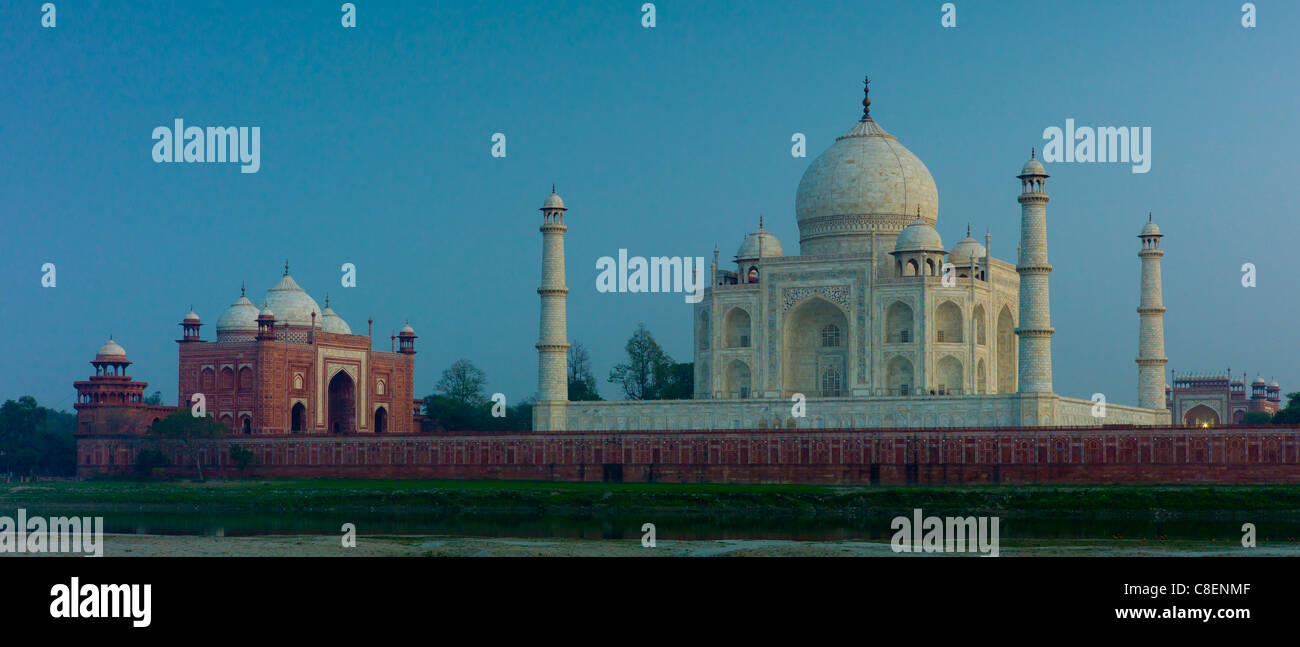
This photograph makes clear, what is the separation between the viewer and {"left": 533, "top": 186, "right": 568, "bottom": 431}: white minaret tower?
5188 cm

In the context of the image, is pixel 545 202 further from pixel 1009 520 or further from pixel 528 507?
pixel 1009 520

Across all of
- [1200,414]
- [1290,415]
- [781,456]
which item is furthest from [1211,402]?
[781,456]

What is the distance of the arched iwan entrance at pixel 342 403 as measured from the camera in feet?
210

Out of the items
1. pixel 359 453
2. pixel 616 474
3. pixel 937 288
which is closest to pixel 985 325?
pixel 937 288

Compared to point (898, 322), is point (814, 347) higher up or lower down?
lower down

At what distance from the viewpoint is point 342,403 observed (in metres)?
64.3

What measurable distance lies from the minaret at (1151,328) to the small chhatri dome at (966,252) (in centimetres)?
553

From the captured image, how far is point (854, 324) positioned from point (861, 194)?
17.8 feet

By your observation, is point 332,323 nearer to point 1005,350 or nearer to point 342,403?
point 342,403

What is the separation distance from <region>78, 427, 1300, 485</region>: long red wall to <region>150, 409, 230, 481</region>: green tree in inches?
15.7

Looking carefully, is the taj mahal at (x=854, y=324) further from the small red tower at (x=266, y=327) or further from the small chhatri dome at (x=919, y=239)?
the small red tower at (x=266, y=327)

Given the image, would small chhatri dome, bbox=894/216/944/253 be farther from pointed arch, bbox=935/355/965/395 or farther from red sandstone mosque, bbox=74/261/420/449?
red sandstone mosque, bbox=74/261/420/449

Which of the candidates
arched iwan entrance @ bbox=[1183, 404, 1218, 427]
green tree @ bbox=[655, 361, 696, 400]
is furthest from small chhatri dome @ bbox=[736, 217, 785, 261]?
arched iwan entrance @ bbox=[1183, 404, 1218, 427]

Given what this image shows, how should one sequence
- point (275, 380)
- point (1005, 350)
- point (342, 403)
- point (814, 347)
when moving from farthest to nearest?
1. point (342, 403)
2. point (275, 380)
3. point (1005, 350)
4. point (814, 347)
